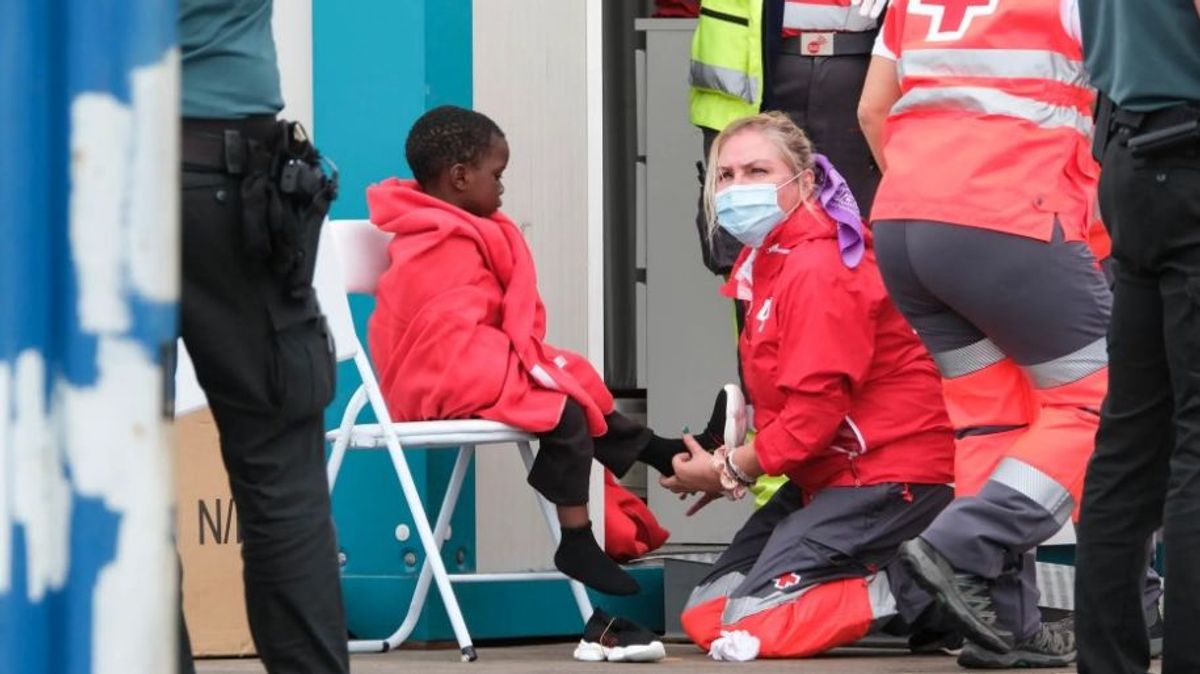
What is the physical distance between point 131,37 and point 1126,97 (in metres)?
2.22

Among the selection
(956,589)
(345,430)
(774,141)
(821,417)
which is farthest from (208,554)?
(956,589)

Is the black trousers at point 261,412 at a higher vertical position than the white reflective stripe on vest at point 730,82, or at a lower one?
lower

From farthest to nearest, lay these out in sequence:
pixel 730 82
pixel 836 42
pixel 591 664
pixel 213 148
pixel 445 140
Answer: pixel 730 82 < pixel 836 42 < pixel 445 140 < pixel 591 664 < pixel 213 148

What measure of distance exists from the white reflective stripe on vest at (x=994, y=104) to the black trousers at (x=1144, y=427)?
43.4 inches

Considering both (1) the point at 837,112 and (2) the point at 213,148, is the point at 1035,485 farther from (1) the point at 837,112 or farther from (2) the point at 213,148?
(2) the point at 213,148

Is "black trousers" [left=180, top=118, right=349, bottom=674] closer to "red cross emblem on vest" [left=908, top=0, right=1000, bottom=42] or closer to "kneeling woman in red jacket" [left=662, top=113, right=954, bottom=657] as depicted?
"red cross emblem on vest" [left=908, top=0, right=1000, bottom=42]

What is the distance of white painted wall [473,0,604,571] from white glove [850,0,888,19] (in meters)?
0.68

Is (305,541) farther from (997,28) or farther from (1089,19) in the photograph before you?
(997,28)

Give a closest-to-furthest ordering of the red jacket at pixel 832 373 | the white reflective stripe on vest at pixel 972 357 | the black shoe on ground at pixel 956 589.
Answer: the black shoe on ground at pixel 956 589
the white reflective stripe on vest at pixel 972 357
the red jacket at pixel 832 373

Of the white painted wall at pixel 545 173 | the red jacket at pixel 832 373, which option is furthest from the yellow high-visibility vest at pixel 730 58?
the red jacket at pixel 832 373

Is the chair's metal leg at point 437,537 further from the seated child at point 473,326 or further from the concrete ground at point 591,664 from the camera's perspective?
the seated child at point 473,326

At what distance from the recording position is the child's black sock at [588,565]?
5.29m

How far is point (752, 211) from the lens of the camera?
5332mm

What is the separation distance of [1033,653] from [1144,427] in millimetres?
1493
